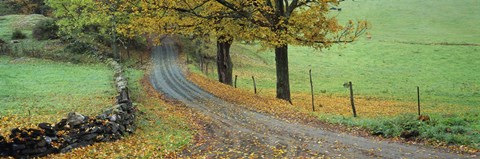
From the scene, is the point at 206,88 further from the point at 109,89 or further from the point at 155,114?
the point at 155,114

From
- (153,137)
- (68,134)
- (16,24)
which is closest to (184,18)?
(153,137)

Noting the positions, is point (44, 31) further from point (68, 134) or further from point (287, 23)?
point (68, 134)

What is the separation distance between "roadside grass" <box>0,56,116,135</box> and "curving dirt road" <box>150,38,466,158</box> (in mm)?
5461

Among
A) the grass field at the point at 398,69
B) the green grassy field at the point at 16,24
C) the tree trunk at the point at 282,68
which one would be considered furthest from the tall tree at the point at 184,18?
the green grassy field at the point at 16,24

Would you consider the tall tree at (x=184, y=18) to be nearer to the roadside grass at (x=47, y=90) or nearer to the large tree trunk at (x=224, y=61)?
the roadside grass at (x=47, y=90)

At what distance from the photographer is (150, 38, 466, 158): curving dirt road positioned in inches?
526

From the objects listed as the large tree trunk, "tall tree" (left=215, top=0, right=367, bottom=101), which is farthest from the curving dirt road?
the large tree trunk

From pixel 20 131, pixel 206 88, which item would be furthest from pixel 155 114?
pixel 206 88

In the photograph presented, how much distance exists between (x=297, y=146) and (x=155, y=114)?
27.6 feet

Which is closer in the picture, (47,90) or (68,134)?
(68,134)

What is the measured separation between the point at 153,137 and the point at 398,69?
1704 inches

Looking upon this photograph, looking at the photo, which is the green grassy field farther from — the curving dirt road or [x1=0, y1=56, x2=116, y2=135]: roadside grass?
the curving dirt road

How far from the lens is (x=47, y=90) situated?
23672 millimetres

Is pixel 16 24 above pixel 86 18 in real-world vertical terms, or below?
above
